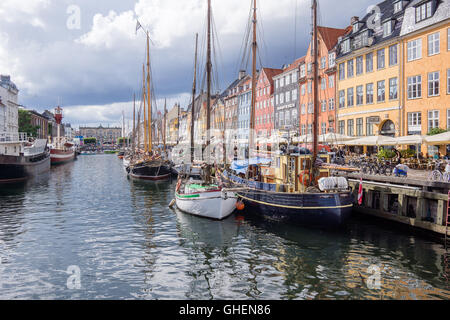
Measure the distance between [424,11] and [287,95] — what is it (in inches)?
1261

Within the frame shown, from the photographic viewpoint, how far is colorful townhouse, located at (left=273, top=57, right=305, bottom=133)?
211 feet

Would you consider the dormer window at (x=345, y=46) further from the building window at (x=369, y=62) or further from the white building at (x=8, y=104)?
the white building at (x=8, y=104)

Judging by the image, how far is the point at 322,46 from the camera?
5491 centimetres

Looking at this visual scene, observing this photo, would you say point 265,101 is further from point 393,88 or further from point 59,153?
point 59,153

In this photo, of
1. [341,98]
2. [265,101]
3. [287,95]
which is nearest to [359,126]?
[341,98]

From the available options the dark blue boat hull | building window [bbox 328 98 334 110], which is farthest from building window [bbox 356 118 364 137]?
the dark blue boat hull

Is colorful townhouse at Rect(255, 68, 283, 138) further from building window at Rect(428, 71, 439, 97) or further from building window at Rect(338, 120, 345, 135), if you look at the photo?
building window at Rect(428, 71, 439, 97)

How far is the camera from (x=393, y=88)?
41.2m

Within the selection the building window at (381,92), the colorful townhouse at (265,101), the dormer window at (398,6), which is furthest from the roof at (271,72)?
the dormer window at (398,6)

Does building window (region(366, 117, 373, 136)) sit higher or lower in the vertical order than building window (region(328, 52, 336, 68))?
lower

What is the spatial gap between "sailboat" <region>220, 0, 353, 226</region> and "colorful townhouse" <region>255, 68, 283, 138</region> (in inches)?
1892

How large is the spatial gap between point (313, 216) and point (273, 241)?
295 cm
